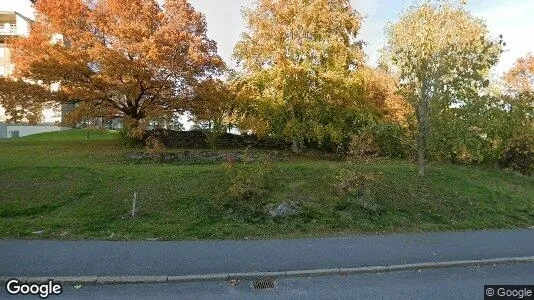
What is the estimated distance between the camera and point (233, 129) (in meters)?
20.8

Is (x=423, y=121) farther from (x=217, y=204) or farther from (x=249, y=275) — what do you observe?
(x=249, y=275)

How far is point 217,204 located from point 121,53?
9.14 m

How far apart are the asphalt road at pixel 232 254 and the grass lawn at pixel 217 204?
61 cm

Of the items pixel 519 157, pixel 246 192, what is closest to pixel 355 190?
pixel 246 192

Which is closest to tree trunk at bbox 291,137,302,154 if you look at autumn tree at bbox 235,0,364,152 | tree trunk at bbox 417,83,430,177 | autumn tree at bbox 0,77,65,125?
autumn tree at bbox 235,0,364,152

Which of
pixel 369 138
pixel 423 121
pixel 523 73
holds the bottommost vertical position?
pixel 369 138

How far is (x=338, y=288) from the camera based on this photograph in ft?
17.5

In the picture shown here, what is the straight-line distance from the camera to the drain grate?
5303mm

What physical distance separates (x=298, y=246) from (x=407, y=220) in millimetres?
3750

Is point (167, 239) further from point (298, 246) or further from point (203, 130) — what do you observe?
point (203, 130)

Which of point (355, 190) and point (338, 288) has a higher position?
point (355, 190)

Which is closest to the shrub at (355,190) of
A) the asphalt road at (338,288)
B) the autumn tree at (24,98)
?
the asphalt road at (338,288)

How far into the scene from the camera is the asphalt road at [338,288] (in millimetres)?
5000

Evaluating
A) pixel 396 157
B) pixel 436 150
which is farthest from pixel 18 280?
pixel 396 157
